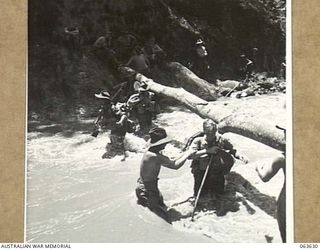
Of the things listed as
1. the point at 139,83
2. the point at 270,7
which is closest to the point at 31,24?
the point at 139,83

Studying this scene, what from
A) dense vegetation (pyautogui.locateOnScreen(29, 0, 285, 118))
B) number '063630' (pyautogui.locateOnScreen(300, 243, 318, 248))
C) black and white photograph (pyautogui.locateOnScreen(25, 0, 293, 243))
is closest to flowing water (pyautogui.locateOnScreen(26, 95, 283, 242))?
black and white photograph (pyautogui.locateOnScreen(25, 0, 293, 243))

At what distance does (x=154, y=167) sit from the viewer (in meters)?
5.68

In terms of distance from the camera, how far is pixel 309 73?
5527mm

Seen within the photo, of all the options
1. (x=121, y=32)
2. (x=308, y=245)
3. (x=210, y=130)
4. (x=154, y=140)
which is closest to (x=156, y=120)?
(x=154, y=140)

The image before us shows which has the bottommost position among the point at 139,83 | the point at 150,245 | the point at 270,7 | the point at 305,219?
the point at 150,245

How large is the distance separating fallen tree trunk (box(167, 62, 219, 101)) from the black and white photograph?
11mm

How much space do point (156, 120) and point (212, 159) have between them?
72 cm

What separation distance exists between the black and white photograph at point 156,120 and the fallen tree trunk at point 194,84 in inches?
0.4

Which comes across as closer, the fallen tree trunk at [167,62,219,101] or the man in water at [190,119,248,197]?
the man in water at [190,119,248,197]

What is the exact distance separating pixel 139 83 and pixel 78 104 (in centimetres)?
69

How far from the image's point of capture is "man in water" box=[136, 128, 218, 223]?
5.63 metres

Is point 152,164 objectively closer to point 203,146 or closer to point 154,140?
point 154,140

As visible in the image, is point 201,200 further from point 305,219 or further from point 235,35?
point 235,35

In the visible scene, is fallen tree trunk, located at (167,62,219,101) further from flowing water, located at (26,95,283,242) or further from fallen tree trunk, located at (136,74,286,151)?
flowing water, located at (26,95,283,242)
